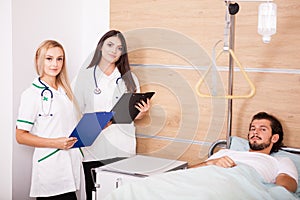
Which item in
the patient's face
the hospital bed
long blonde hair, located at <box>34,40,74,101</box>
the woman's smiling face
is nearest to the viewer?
the hospital bed

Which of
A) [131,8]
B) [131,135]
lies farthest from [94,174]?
[131,8]

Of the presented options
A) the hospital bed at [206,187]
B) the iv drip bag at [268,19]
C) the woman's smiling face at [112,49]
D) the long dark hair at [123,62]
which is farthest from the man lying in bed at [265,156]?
Result: the woman's smiling face at [112,49]

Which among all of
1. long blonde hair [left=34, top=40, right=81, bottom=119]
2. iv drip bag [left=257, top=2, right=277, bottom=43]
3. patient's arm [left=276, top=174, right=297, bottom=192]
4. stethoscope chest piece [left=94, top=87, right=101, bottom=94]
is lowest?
patient's arm [left=276, top=174, right=297, bottom=192]

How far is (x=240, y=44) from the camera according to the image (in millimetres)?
2668

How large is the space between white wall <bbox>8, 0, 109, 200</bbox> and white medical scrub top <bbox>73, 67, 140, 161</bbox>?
0.32 meters

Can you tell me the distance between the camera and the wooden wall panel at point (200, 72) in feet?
8.38

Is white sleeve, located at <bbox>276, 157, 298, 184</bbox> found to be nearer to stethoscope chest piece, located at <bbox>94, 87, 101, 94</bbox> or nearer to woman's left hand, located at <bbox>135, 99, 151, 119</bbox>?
woman's left hand, located at <bbox>135, 99, 151, 119</bbox>

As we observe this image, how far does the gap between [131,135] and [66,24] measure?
0.83 m

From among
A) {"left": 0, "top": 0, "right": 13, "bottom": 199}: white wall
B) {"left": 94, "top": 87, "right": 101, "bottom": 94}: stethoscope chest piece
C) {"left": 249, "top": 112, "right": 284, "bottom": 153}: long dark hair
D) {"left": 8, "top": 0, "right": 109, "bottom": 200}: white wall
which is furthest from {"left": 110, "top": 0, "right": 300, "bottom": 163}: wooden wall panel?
{"left": 0, "top": 0, "right": 13, "bottom": 199}: white wall

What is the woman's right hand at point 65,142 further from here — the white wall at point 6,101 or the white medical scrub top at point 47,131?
the white wall at point 6,101

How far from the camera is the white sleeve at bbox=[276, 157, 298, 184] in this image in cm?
230

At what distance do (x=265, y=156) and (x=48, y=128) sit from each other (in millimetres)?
1176

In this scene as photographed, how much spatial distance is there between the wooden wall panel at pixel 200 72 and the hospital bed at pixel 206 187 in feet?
1.76

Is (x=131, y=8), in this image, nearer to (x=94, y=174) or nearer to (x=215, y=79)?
(x=215, y=79)
